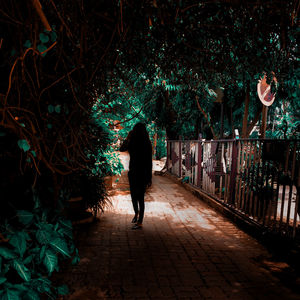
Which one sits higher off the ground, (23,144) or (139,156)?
(23,144)

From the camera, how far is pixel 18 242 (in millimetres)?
2146

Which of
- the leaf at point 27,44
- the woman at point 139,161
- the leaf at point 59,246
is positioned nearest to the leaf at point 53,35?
the leaf at point 27,44

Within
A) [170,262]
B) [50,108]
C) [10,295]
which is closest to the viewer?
[10,295]

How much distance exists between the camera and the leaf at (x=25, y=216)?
2.30 m

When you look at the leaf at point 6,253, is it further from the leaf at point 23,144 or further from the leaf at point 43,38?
the leaf at point 43,38

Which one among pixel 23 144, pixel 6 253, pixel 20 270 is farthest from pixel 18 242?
pixel 23 144

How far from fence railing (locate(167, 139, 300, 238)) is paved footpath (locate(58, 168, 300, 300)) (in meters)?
0.56

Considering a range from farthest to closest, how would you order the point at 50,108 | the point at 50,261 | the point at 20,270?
the point at 50,261, the point at 50,108, the point at 20,270

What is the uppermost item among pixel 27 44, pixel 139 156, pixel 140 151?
pixel 27 44

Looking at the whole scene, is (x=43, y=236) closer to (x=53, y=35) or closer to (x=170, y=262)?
(x=53, y=35)

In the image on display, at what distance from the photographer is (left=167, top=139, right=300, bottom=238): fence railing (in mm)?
4301

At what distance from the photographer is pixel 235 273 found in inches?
145

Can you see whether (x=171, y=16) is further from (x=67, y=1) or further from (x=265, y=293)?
(x=265, y=293)

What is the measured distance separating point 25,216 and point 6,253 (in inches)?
13.3
